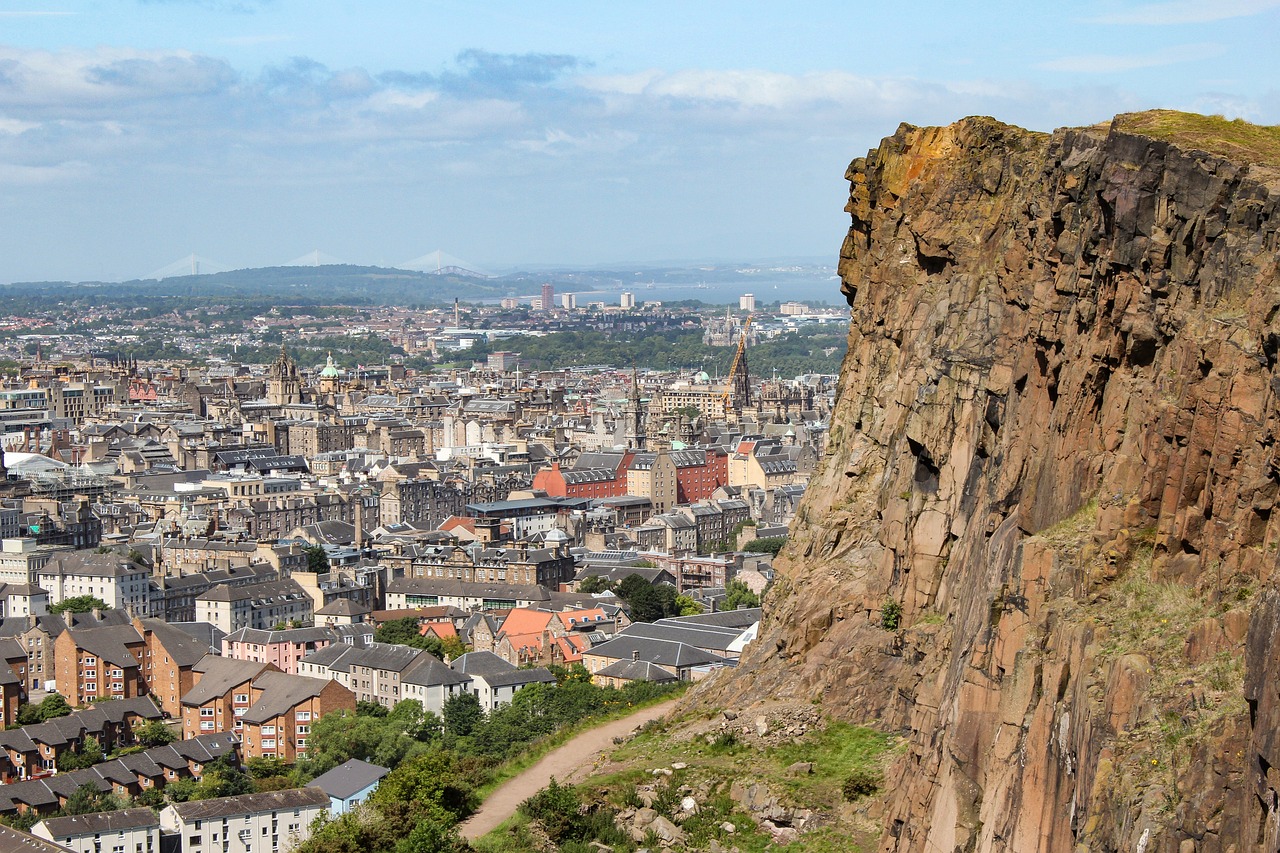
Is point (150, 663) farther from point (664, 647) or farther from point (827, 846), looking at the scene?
point (827, 846)

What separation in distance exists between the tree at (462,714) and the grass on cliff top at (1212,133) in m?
47.0

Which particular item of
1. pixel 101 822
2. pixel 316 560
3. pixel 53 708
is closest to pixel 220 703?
pixel 53 708

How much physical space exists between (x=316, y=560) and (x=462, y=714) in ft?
129

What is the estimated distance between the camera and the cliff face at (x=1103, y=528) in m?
15.5

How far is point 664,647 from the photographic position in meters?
68.9

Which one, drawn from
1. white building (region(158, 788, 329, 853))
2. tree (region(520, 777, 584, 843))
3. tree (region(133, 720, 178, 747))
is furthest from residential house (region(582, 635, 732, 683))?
tree (region(520, 777, 584, 843))

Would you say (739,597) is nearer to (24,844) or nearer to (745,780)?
(24,844)

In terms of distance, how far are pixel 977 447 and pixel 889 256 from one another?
10411 mm

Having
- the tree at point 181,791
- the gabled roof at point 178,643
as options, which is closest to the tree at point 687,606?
the gabled roof at point 178,643

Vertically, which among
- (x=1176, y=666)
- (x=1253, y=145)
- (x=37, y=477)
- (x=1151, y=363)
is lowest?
(x=37, y=477)

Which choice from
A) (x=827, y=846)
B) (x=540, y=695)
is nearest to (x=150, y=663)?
(x=540, y=695)

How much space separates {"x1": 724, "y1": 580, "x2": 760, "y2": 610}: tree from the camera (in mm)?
82750

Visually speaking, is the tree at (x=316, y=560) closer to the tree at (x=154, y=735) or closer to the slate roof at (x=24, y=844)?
the tree at (x=154, y=735)

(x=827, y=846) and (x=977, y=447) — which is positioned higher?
(x=977, y=447)
